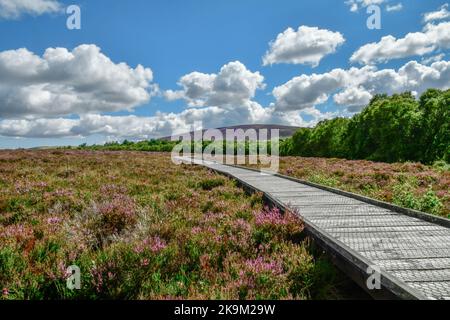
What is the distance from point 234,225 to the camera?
6.33 m

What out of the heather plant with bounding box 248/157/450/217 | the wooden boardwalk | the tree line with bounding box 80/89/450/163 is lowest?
the heather plant with bounding box 248/157/450/217

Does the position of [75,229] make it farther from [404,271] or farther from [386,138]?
[386,138]

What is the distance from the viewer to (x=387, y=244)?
506 cm

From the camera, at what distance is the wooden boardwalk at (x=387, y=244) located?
11.7ft

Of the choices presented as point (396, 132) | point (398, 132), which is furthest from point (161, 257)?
point (396, 132)

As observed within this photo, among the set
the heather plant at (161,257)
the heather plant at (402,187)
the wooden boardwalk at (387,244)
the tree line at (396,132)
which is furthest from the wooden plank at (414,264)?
the tree line at (396,132)

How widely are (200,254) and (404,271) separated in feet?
8.76

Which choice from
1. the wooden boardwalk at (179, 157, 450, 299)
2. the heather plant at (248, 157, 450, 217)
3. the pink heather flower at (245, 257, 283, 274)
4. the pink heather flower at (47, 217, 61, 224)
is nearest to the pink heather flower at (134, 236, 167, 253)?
the pink heather flower at (245, 257, 283, 274)

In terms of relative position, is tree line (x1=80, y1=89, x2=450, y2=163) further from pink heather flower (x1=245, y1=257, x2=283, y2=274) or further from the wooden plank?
pink heather flower (x1=245, y1=257, x2=283, y2=274)

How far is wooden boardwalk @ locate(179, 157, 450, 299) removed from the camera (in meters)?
3.56

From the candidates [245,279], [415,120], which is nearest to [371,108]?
[415,120]

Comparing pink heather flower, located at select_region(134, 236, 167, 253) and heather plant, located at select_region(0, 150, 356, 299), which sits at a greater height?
pink heather flower, located at select_region(134, 236, 167, 253)

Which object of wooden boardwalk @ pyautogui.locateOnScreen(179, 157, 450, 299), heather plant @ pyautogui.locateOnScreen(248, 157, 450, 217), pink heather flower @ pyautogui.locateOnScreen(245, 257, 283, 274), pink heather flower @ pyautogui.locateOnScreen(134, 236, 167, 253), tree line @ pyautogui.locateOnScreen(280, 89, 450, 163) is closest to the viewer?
wooden boardwalk @ pyautogui.locateOnScreen(179, 157, 450, 299)

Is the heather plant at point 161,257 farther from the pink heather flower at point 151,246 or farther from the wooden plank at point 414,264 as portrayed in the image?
the wooden plank at point 414,264
